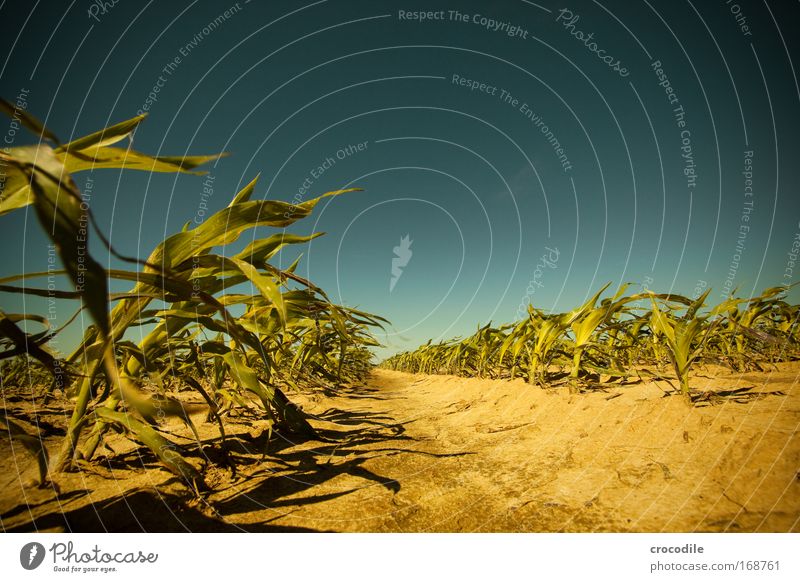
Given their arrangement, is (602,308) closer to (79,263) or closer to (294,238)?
(294,238)

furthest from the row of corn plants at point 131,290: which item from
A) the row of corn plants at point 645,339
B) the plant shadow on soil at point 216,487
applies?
the row of corn plants at point 645,339

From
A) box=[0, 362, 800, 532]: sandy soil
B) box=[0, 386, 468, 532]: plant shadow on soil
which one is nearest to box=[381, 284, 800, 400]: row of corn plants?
box=[0, 362, 800, 532]: sandy soil

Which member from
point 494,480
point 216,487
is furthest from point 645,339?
point 216,487

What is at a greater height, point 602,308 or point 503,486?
point 602,308

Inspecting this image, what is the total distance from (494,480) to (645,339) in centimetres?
290

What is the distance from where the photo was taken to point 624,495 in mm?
1108

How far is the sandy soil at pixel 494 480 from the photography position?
0.99 m

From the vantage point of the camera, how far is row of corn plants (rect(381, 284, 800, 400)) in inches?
74.5

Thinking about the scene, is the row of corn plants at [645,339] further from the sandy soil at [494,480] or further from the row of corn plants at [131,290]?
the row of corn plants at [131,290]

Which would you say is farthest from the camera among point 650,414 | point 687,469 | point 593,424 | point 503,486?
point 593,424

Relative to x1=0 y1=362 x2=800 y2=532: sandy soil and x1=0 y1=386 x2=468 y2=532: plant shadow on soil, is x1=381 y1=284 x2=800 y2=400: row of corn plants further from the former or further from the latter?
x1=0 y1=386 x2=468 y2=532: plant shadow on soil
